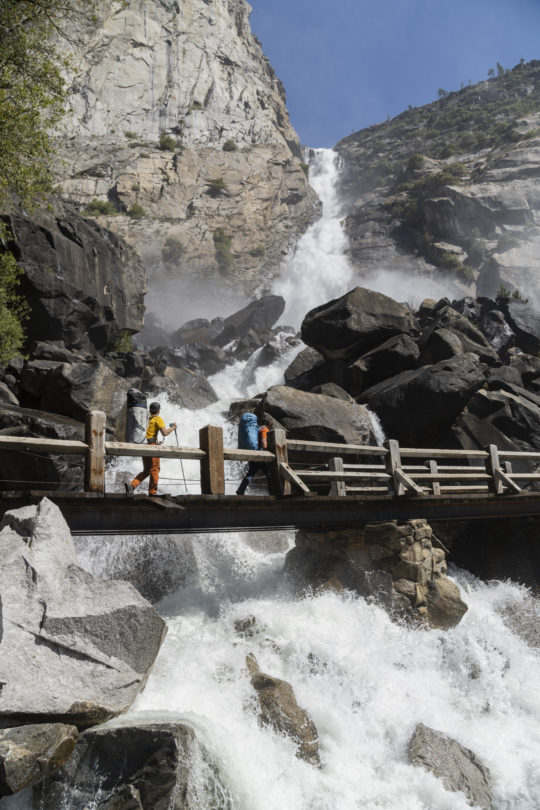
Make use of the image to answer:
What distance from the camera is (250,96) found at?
83.8 m

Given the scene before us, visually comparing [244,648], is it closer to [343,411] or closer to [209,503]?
[209,503]

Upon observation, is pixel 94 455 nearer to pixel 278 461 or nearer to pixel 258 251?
pixel 278 461

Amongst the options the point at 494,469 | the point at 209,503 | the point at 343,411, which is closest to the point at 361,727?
the point at 209,503

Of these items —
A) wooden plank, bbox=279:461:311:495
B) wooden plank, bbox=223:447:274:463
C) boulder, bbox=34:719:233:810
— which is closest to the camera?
boulder, bbox=34:719:233:810

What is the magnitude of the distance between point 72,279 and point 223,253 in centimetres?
4349

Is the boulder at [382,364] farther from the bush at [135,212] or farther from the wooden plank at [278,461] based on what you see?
the bush at [135,212]

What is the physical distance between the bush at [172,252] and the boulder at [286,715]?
5877cm

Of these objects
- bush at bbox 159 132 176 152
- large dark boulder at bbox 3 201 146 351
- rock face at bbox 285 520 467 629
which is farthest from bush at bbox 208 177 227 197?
rock face at bbox 285 520 467 629

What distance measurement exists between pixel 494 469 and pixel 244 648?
7865 mm

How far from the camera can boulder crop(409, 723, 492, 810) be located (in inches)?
254

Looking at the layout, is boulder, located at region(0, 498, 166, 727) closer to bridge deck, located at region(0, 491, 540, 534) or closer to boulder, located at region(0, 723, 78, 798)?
boulder, located at region(0, 723, 78, 798)

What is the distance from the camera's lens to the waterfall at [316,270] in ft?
206

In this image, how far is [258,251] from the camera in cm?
6962

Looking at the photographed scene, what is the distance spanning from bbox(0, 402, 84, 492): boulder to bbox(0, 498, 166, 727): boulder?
812 cm
